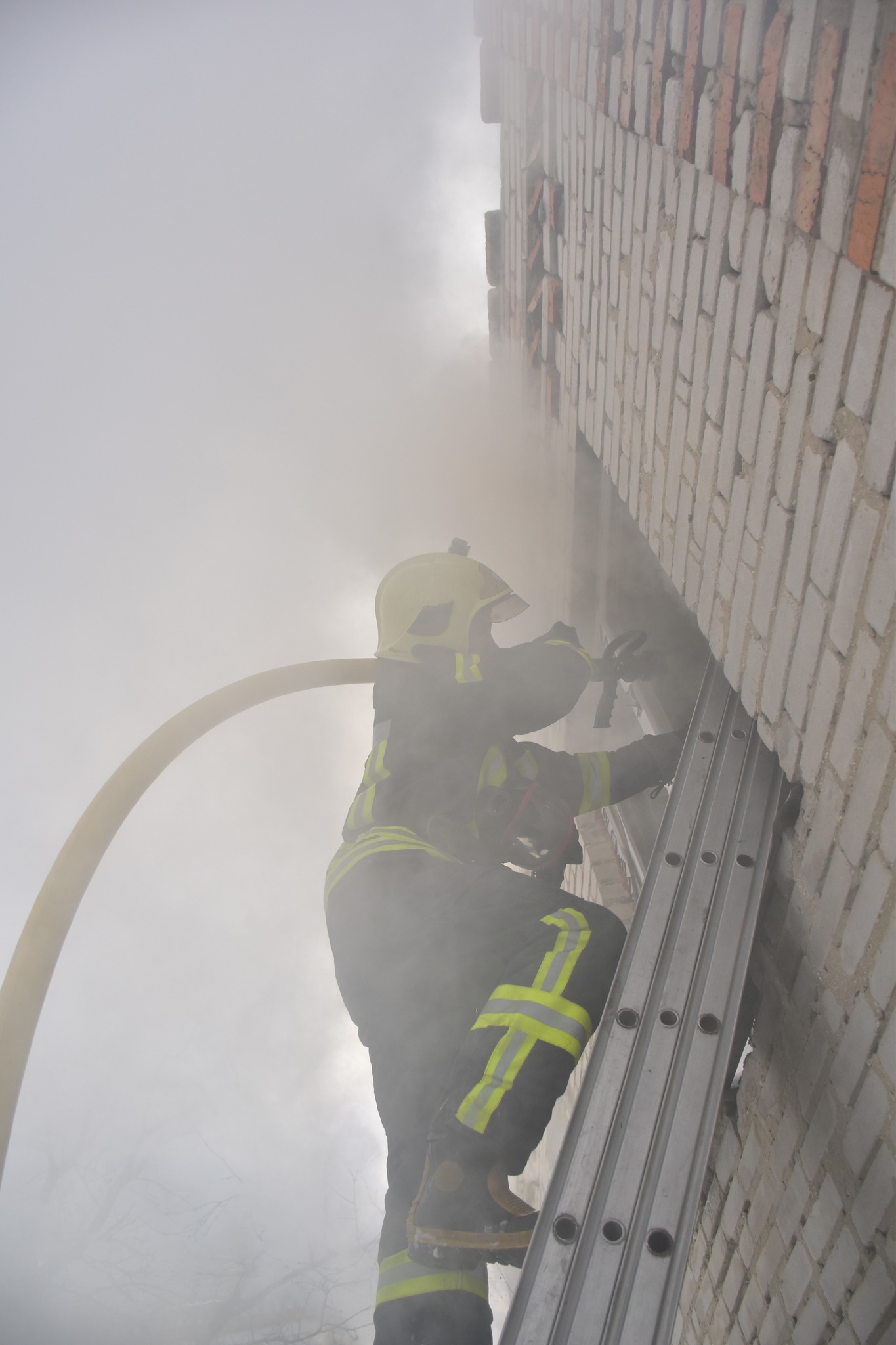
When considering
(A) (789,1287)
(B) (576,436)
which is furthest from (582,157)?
(A) (789,1287)

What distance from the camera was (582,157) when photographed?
2.83m

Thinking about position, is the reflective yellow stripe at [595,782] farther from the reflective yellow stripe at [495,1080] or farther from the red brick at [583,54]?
the red brick at [583,54]

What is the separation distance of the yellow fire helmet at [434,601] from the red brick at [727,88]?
66.7 inches

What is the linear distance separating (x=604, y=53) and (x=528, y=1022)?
240 cm

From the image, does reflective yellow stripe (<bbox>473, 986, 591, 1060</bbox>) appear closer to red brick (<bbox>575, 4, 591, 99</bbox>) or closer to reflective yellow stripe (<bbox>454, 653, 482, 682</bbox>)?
reflective yellow stripe (<bbox>454, 653, 482, 682</bbox>)

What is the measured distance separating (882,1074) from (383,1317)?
115 cm

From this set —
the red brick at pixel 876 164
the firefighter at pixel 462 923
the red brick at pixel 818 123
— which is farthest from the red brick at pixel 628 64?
the firefighter at pixel 462 923

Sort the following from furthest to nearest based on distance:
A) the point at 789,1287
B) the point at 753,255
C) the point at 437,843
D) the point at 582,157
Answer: the point at 582,157
the point at 437,843
the point at 789,1287
the point at 753,255

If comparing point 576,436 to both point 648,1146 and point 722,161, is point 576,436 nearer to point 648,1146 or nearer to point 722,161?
point 722,161

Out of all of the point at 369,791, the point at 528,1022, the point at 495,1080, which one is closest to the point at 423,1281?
the point at 495,1080

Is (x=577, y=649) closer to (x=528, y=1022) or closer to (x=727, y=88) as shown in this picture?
(x=528, y=1022)

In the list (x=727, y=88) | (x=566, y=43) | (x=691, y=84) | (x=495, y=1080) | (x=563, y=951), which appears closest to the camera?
(x=727, y=88)

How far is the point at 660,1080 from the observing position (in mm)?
1806

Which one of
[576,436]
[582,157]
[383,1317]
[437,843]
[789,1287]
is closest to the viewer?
[383,1317]
